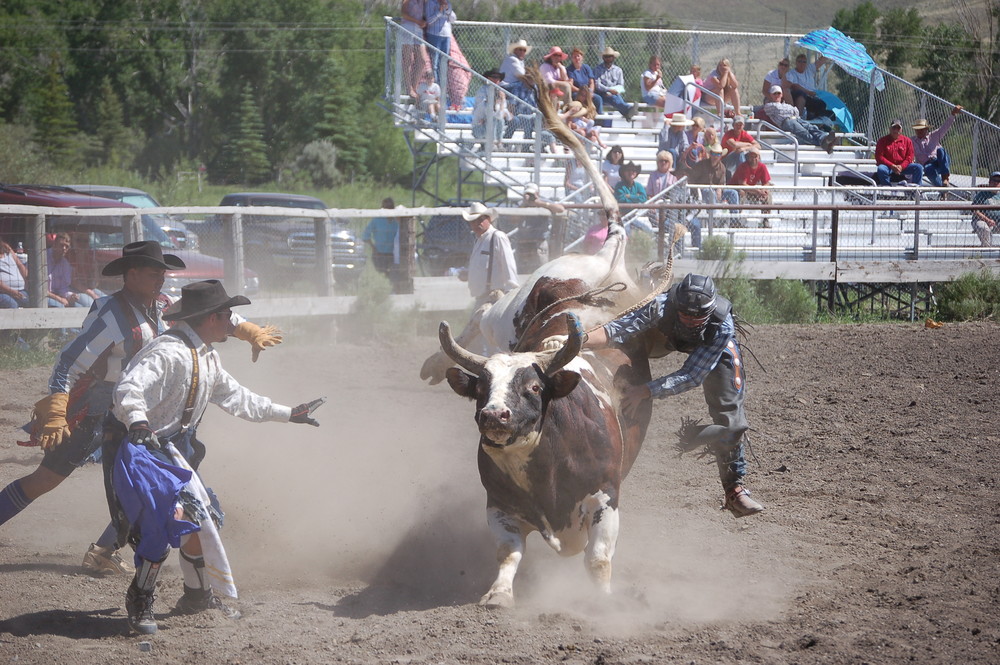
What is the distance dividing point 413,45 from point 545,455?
11.8 metres

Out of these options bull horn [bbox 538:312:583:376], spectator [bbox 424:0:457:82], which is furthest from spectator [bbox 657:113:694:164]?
bull horn [bbox 538:312:583:376]

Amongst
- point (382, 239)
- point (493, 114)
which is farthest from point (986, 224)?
point (382, 239)

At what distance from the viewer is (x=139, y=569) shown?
14.3ft

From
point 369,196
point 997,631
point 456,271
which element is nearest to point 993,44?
point 369,196

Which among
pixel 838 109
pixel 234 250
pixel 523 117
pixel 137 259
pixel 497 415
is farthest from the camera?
pixel 838 109

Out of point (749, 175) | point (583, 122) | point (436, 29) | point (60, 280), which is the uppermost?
point (436, 29)

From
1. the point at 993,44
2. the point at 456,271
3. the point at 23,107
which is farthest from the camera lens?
the point at 23,107

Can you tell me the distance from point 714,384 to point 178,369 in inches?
105

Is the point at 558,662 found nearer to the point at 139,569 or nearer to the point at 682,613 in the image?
the point at 682,613

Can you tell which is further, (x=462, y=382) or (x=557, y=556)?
(x=557, y=556)

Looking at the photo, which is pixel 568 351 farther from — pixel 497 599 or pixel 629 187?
pixel 629 187

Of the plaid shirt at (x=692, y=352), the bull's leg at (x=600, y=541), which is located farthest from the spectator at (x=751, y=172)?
the bull's leg at (x=600, y=541)

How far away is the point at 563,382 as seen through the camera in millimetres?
4598

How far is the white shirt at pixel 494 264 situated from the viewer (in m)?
8.85
